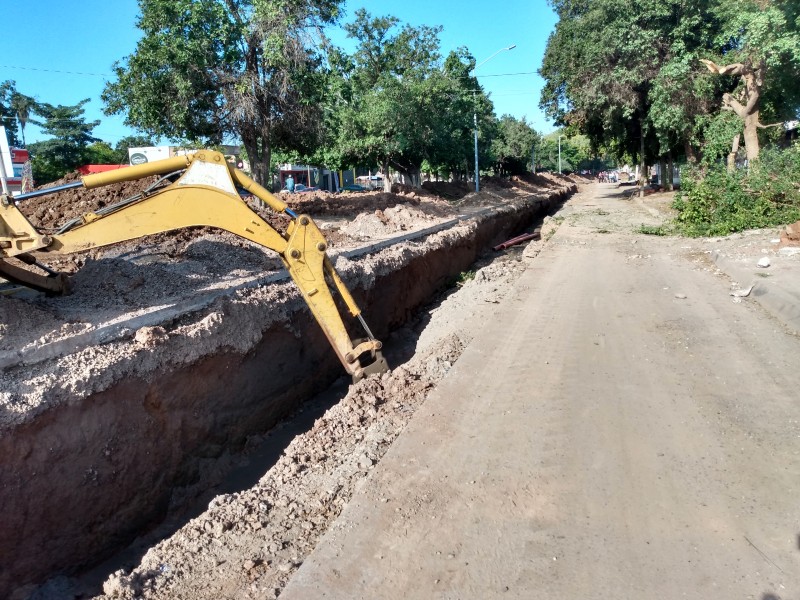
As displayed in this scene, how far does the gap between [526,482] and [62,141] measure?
43.1m

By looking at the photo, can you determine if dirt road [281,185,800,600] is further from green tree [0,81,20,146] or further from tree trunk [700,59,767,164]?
green tree [0,81,20,146]

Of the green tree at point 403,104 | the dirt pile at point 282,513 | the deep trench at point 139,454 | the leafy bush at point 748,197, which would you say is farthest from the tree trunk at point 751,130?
the dirt pile at point 282,513

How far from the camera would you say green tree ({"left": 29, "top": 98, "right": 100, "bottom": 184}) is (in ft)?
121

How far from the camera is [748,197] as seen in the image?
1467 cm

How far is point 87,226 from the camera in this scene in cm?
529

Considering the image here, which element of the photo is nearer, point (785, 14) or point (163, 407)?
point (163, 407)

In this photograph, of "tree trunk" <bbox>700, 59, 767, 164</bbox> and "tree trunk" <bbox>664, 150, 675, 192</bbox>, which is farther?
"tree trunk" <bbox>664, 150, 675, 192</bbox>

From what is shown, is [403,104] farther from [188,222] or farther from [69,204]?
[188,222]

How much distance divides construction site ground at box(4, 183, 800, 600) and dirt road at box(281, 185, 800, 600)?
14mm

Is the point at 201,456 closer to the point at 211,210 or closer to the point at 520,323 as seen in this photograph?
the point at 211,210

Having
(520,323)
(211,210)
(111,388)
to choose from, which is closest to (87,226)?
(211,210)

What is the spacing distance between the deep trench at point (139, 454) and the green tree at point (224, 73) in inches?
325

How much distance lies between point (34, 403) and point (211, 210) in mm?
2196

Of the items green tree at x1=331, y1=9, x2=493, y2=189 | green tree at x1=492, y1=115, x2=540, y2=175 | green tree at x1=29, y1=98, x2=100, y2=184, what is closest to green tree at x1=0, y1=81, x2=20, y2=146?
green tree at x1=29, y1=98, x2=100, y2=184
